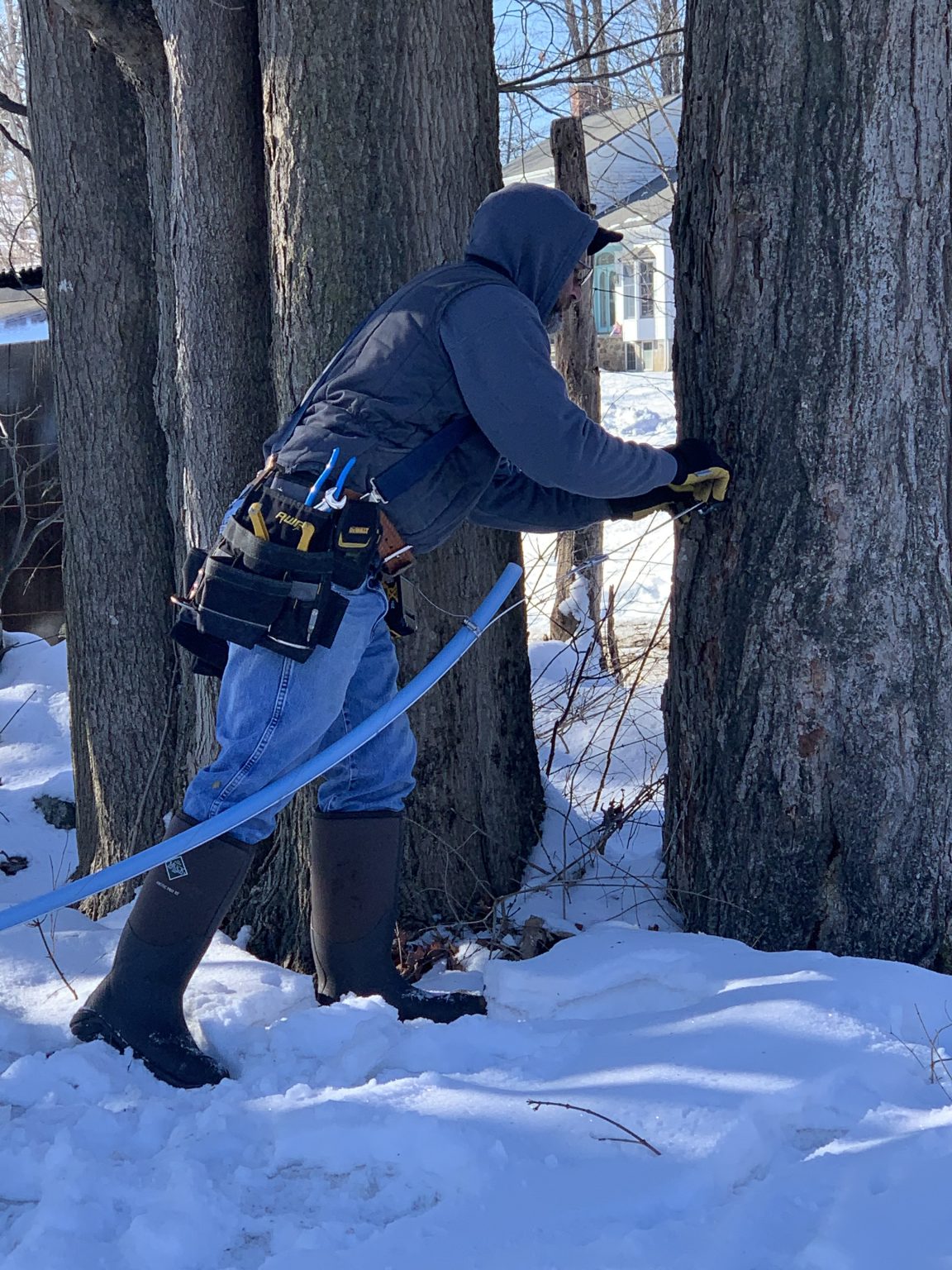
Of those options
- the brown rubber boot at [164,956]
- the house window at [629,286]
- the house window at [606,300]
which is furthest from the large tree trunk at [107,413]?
the house window at [629,286]

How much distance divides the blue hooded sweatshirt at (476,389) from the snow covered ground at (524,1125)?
3.87 feet

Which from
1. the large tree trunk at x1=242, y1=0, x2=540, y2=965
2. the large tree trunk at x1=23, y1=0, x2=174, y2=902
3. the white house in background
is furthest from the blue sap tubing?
the white house in background

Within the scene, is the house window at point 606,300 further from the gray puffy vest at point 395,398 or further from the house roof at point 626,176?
the gray puffy vest at point 395,398

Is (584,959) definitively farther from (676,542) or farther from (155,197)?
(155,197)

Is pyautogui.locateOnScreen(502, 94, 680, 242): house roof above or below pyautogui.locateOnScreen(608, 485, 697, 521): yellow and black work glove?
above

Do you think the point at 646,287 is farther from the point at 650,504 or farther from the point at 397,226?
the point at 650,504

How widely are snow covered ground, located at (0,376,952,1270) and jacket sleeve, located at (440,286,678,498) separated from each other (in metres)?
1.26

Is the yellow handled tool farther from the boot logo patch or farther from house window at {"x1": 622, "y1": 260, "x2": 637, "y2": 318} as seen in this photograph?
house window at {"x1": 622, "y1": 260, "x2": 637, "y2": 318}

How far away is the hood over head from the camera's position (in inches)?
112

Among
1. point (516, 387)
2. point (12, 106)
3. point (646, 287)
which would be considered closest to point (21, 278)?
point (12, 106)

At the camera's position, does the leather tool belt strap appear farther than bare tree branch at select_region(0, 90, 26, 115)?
No

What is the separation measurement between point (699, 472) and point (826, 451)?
0.31 metres

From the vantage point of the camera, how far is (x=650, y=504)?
3180 millimetres

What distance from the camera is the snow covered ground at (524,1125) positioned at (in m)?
2.05
